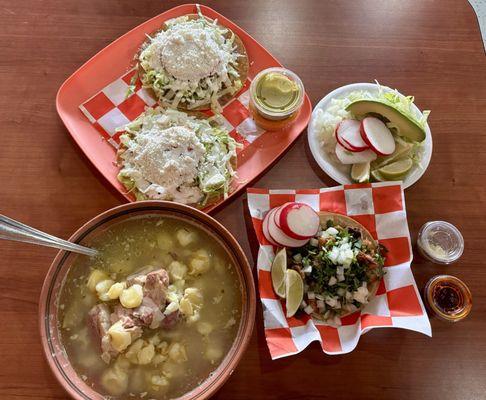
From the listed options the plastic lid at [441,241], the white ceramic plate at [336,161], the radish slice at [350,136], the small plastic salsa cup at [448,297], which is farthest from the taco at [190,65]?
the small plastic salsa cup at [448,297]

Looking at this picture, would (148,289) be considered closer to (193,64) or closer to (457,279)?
(193,64)

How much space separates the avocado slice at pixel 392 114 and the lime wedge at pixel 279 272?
744mm

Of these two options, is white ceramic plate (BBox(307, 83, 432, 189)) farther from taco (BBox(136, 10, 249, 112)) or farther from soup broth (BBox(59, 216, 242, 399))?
soup broth (BBox(59, 216, 242, 399))

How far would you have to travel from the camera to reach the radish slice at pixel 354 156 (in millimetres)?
2033

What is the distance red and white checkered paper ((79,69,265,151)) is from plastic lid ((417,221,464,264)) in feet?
2.87

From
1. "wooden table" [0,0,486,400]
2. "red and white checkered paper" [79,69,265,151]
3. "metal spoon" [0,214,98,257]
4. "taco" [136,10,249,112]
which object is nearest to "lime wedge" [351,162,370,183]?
"wooden table" [0,0,486,400]

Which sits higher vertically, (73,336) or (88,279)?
(88,279)

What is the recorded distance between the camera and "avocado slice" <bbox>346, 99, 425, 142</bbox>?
2.01 meters

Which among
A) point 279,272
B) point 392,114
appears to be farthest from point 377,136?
point 279,272

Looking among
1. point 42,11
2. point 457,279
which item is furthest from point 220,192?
point 42,11

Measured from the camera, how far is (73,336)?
1.66 metres

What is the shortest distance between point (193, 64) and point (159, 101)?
9.4 inches

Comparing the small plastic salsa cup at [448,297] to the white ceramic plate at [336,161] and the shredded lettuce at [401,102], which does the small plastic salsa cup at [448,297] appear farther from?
the shredded lettuce at [401,102]

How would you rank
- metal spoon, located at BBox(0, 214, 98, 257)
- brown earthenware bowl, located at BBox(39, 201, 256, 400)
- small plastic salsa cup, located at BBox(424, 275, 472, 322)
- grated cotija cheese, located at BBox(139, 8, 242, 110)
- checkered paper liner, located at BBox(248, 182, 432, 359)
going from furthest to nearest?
grated cotija cheese, located at BBox(139, 8, 242, 110), small plastic salsa cup, located at BBox(424, 275, 472, 322), checkered paper liner, located at BBox(248, 182, 432, 359), brown earthenware bowl, located at BBox(39, 201, 256, 400), metal spoon, located at BBox(0, 214, 98, 257)
